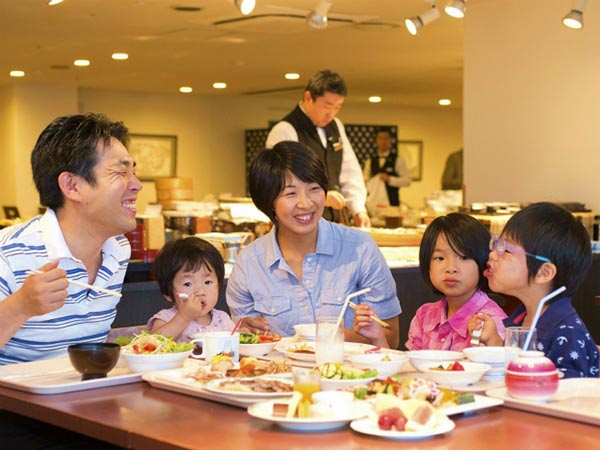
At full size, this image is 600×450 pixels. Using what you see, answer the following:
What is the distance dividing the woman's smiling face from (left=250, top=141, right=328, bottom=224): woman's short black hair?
2 cm

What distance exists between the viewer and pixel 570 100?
7.00 meters

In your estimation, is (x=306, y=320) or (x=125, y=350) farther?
(x=306, y=320)

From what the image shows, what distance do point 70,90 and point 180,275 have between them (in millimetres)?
11462

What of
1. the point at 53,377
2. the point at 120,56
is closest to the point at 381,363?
the point at 53,377

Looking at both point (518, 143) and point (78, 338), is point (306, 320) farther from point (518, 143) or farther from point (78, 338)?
point (518, 143)

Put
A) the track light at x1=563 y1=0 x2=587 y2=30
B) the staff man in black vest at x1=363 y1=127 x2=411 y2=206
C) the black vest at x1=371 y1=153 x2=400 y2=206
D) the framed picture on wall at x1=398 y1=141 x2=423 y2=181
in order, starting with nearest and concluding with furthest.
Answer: the track light at x1=563 y1=0 x2=587 y2=30, the staff man in black vest at x1=363 y1=127 x2=411 y2=206, the black vest at x1=371 y1=153 x2=400 y2=206, the framed picture on wall at x1=398 y1=141 x2=423 y2=181

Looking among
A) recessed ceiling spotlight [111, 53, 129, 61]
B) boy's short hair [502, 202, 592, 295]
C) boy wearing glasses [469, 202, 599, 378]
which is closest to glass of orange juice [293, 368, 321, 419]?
boy wearing glasses [469, 202, 599, 378]

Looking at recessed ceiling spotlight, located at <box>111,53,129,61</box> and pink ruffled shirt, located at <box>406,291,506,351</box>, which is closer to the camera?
pink ruffled shirt, located at <box>406,291,506,351</box>

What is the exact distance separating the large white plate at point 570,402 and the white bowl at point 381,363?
0.23 metres

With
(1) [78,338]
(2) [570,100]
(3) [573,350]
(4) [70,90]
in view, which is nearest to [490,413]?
(3) [573,350]

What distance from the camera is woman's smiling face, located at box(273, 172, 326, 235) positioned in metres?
3.19

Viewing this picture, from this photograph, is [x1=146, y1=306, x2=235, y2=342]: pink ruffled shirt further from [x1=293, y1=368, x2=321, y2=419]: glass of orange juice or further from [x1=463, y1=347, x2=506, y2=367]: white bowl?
[x1=293, y1=368, x2=321, y2=419]: glass of orange juice

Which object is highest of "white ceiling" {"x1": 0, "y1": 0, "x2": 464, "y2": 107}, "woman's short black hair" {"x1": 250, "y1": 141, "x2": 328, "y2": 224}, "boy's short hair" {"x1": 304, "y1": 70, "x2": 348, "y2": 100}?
"white ceiling" {"x1": 0, "y1": 0, "x2": 464, "y2": 107}

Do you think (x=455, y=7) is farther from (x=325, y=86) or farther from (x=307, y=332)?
(x=307, y=332)
